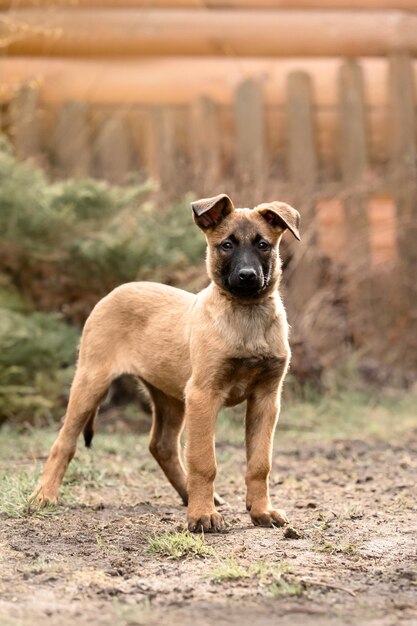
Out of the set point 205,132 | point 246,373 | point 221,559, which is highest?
point 205,132

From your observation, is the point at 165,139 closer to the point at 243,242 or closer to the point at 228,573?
the point at 243,242

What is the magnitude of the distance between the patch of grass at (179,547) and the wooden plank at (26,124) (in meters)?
7.79

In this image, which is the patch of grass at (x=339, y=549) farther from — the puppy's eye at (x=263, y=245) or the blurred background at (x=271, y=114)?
the blurred background at (x=271, y=114)

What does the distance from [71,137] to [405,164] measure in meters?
3.83

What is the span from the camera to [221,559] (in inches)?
173

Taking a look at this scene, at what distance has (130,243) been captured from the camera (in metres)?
9.28

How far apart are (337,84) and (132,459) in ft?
20.8

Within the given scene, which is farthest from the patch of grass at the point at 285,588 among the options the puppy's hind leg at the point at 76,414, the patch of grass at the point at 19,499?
the puppy's hind leg at the point at 76,414

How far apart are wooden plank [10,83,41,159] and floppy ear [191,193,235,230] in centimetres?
676

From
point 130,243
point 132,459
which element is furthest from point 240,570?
point 130,243

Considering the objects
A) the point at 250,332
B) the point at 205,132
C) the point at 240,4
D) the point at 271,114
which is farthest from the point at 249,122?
the point at 250,332

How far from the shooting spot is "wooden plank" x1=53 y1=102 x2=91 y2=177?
1202 cm

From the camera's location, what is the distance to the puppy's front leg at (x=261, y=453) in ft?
17.1

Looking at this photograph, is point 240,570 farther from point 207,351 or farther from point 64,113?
point 64,113
